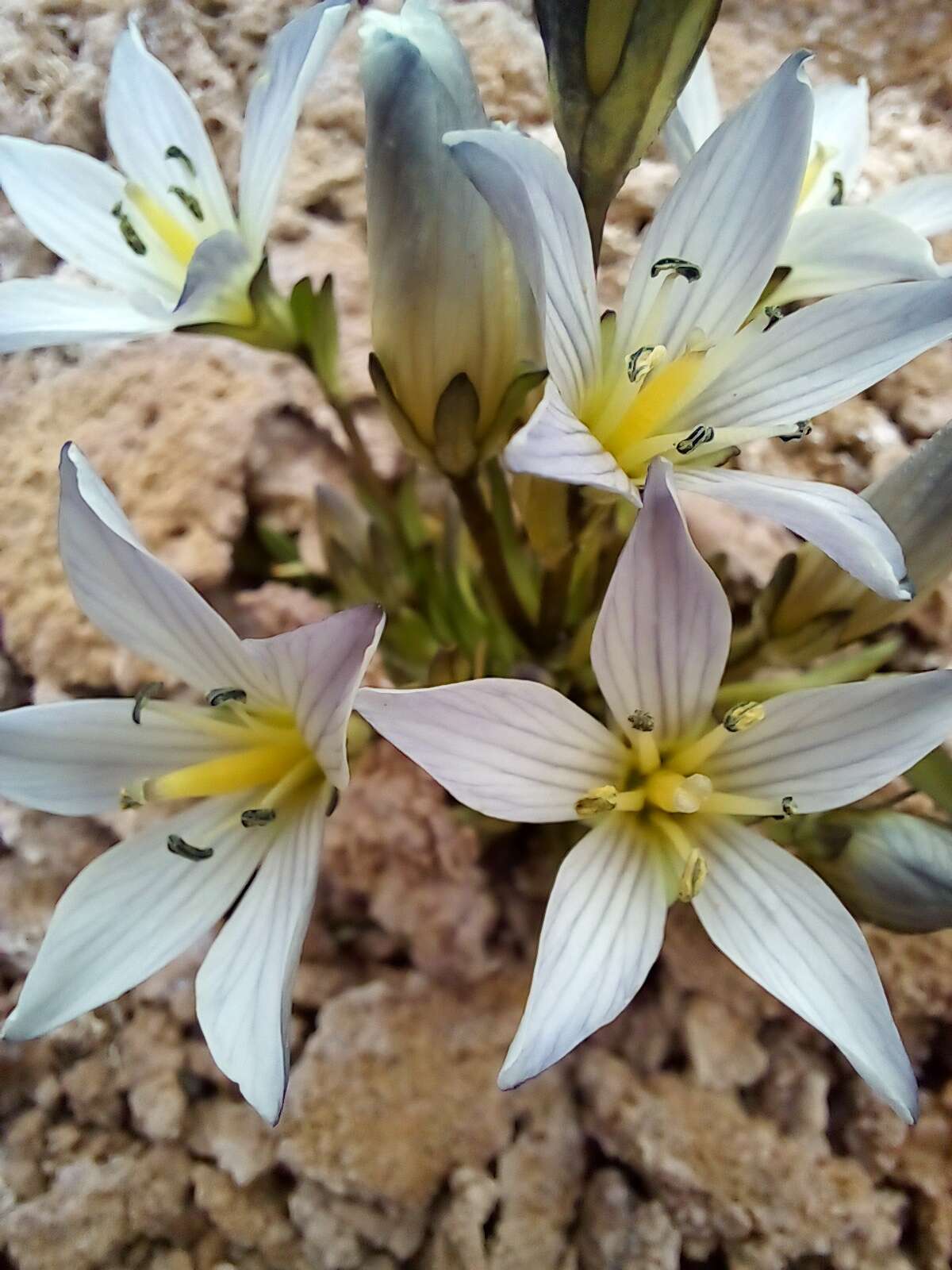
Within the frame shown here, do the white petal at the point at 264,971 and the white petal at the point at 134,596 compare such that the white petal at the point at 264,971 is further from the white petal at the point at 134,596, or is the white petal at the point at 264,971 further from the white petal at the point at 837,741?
the white petal at the point at 837,741

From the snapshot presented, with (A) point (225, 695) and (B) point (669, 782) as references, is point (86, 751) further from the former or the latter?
(B) point (669, 782)

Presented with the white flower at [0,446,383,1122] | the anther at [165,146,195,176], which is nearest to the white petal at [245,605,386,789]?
the white flower at [0,446,383,1122]

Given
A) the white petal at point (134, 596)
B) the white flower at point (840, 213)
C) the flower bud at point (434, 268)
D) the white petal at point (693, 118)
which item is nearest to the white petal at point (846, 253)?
the white flower at point (840, 213)

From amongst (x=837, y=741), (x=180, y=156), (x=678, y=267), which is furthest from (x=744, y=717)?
(x=180, y=156)

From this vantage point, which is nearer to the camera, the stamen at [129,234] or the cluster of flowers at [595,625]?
the cluster of flowers at [595,625]

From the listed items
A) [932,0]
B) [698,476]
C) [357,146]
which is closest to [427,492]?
[357,146]

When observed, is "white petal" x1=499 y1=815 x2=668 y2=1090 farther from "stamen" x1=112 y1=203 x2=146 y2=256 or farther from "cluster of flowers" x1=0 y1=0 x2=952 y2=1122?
"stamen" x1=112 y1=203 x2=146 y2=256

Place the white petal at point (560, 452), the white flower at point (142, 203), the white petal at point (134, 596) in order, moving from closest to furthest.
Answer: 1. the white petal at point (560, 452)
2. the white petal at point (134, 596)
3. the white flower at point (142, 203)
